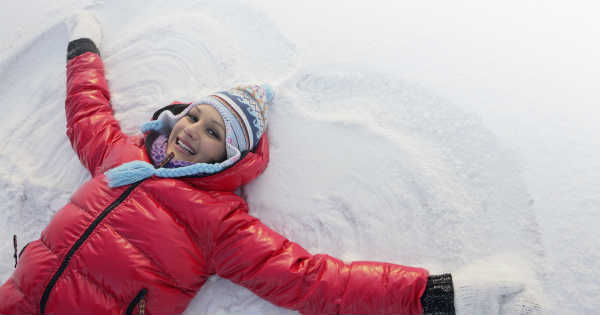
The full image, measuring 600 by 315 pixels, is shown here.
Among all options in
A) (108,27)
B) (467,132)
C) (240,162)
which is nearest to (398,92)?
(467,132)

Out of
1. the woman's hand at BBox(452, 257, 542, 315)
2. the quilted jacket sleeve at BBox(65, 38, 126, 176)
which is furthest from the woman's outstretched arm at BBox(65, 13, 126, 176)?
the woman's hand at BBox(452, 257, 542, 315)

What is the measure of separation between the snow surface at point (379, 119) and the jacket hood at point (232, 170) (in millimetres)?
80

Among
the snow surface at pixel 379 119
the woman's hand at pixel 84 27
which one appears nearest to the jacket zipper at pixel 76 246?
the snow surface at pixel 379 119

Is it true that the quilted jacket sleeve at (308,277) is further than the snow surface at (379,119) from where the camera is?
No

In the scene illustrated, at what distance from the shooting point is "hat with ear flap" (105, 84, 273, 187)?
4.01 feet

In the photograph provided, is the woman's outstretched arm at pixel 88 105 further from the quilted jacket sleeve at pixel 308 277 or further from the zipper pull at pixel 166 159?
the quilted jacket sleeve at pixel 308 277

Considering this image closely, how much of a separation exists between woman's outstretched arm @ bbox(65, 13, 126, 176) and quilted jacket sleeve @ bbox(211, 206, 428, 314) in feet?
1.86

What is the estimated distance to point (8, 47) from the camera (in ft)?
5.89

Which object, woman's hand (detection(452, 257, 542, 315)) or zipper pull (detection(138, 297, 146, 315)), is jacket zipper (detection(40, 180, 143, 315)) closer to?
zipper pull (detection(138, 297, 146, 315))

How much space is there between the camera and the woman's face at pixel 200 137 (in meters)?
1.27

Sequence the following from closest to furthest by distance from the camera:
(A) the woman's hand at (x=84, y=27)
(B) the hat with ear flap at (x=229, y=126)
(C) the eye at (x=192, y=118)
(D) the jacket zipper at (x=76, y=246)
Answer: (D) the jacket zipper at (x=76, y=246), (B) the hat with ear flap at (x=229, y=126), (C) the eye at (x=192, y=118), (A) the woman's hand at (x=84, y=27)

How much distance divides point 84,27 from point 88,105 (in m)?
0.45

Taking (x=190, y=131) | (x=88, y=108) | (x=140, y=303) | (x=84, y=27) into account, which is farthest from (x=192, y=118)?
(x=84, y=27)

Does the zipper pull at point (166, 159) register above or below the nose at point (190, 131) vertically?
below
